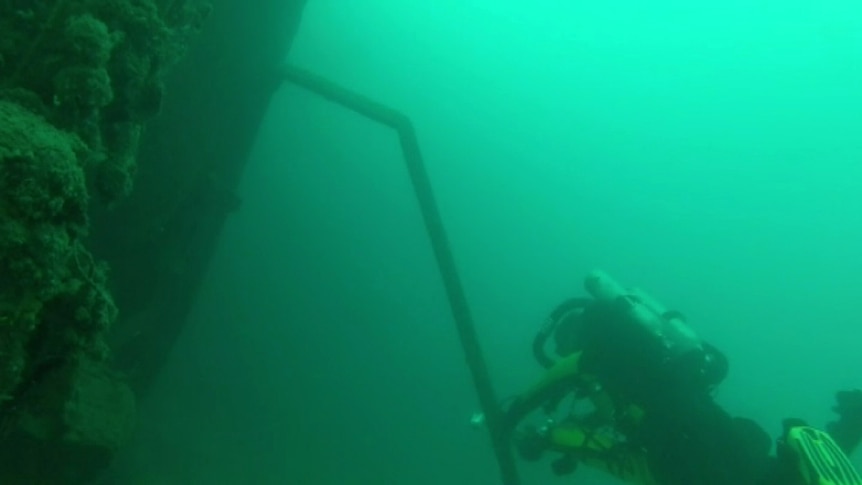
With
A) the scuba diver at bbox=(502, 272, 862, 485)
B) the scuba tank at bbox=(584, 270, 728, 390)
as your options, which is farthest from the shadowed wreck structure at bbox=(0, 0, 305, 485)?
the scuba tank at bbox=(584, 270, 728, 390)

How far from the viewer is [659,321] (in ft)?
16.7

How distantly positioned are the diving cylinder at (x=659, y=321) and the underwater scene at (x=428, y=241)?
0.11 ft

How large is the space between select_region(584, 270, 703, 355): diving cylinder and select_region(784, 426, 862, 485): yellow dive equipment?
101 cm

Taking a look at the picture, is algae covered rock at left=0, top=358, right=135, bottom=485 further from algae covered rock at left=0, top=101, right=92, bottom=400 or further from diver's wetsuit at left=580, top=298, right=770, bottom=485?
diver's wetsuit at left=580, top=298, right=770, bottom=485

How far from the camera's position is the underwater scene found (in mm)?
2627

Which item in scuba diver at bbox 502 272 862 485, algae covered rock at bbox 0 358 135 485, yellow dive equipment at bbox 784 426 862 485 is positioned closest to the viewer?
yellow dive equipment at bbox 784 426 862 485

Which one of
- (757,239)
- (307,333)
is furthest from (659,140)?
(307,333)

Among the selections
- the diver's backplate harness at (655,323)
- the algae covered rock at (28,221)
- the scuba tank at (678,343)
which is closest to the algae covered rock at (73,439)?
the algae covered rock at (28,221)

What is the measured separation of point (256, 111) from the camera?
25.1 feet

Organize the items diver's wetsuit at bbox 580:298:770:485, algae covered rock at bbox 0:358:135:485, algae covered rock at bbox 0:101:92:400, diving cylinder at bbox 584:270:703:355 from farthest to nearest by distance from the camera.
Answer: diving cylinder at bbox 584:270:703:355, diver's wetsuit at bbox 580:298:770:485, algae covered rock at bbox 0:358:135:485, algae covered rock at bbox 0:101:92:400

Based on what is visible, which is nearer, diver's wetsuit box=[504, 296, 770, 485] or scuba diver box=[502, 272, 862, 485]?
scuba diver box=[502, 272, 862, 485]

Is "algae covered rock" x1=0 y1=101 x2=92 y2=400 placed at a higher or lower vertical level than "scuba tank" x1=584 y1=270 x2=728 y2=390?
higher

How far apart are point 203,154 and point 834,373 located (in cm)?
8089

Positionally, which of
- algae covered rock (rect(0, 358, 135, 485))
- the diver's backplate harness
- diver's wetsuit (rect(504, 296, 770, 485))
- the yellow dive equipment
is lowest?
algae covered rock (rect(0, 358, 135, 485))
